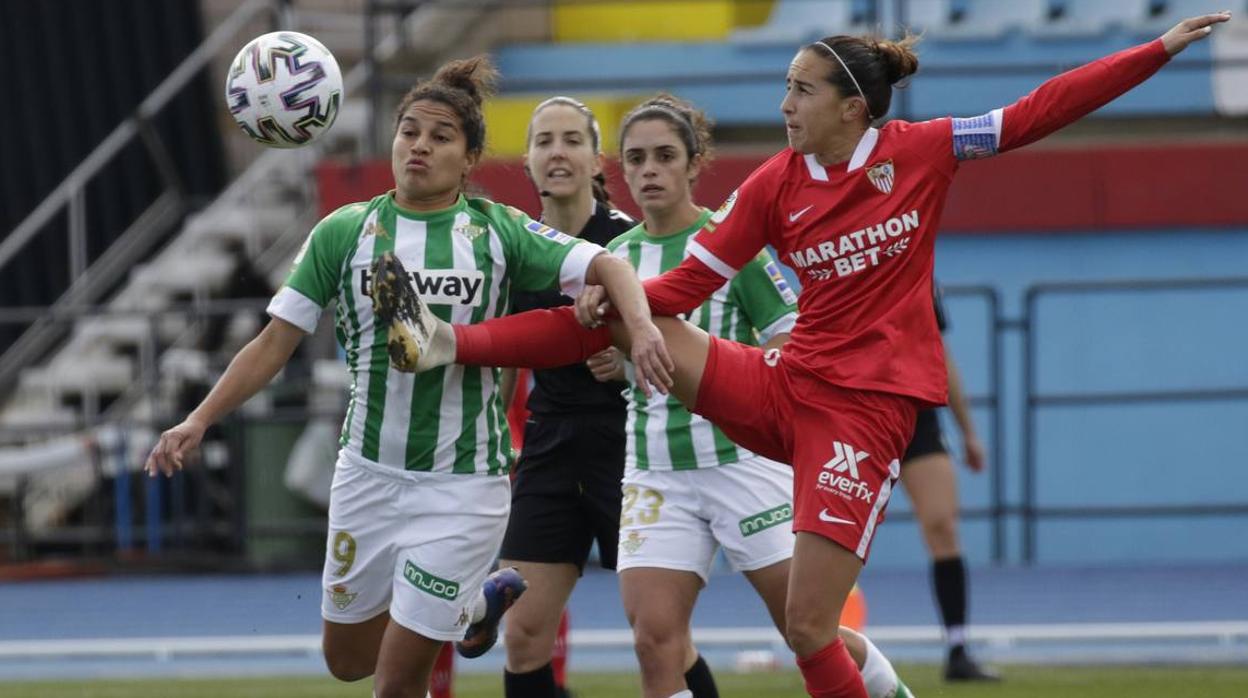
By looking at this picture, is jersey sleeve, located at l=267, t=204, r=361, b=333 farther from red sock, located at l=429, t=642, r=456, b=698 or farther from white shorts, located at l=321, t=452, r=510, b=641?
red sock, located at l=429, t=642, r=456, b=698

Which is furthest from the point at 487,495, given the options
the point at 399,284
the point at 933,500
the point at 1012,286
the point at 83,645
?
the point at 1012,286

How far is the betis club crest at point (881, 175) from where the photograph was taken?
5.72 m

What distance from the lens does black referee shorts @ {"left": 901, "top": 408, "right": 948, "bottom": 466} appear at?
8.50 meters

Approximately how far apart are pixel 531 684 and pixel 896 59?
2288 mm

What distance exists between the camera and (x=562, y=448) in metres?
6.85

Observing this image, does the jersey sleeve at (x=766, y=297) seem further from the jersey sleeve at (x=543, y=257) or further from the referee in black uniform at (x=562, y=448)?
the jersey sleeve at (x=543, y=257)

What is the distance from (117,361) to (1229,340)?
845cm

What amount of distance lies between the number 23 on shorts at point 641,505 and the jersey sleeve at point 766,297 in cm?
61

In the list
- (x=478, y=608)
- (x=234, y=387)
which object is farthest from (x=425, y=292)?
(x=478, y=608)

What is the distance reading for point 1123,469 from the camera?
13.8 metres

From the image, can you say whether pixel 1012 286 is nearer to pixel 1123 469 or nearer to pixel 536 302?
pixel 1123 469

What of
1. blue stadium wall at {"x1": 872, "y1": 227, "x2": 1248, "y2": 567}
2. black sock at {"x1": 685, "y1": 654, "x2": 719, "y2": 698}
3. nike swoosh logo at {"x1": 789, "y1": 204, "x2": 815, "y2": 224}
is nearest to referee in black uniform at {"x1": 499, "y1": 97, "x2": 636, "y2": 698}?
black sock at {"x1": 685, "y1": 654, "x2": 719, "y2": 698}

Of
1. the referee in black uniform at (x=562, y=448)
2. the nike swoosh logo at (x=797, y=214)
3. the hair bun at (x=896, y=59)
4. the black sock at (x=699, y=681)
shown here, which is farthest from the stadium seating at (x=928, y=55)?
the nike swoosh logo at (x=797, y=214)

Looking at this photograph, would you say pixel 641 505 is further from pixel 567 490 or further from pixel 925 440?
pixel 925 440
